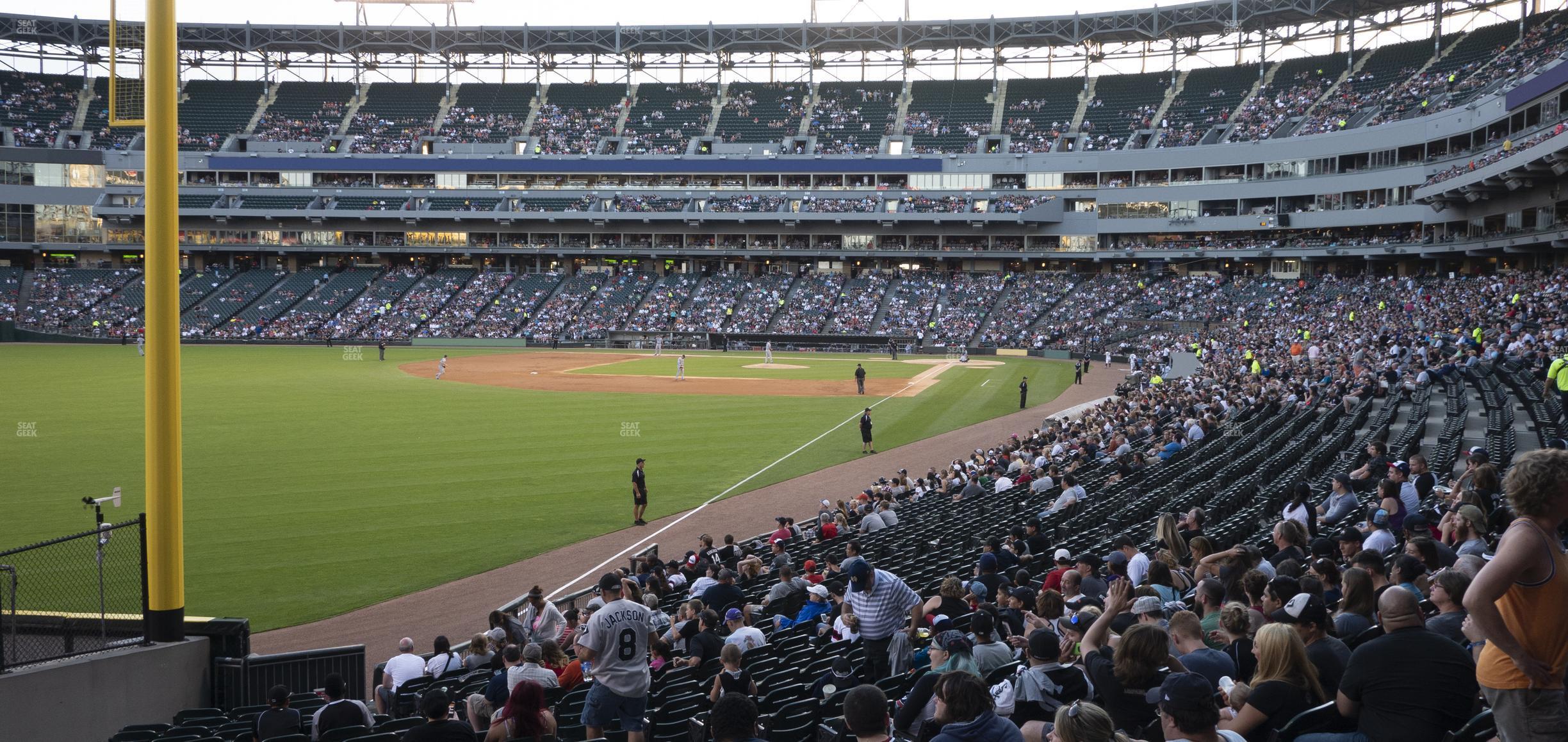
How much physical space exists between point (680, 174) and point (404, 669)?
83700 millimetres

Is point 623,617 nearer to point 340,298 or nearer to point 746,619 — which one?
point 746,619

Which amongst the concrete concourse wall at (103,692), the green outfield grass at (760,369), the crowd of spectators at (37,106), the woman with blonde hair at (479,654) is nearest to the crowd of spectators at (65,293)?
the crowd of spectators at (37,106)

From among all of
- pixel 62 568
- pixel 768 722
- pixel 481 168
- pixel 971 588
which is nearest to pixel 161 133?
pixel 768 722

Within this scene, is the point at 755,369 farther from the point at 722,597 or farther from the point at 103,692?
the point at 103,692

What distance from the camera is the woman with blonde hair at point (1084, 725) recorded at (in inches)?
170

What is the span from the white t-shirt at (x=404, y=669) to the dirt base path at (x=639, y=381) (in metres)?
34.8

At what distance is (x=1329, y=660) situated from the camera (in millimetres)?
5578

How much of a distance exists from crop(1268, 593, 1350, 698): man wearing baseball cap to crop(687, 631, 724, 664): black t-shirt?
5211 millimetres

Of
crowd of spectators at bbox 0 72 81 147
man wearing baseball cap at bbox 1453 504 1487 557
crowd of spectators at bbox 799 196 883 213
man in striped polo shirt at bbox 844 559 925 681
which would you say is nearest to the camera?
man wearing baseball cap at bbox 1453 504 1487 557

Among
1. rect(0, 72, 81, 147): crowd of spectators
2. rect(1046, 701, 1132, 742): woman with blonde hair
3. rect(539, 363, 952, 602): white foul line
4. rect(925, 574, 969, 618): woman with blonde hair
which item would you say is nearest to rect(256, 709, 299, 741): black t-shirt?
rect(925, 574, 969, 618): woman with blonde hair

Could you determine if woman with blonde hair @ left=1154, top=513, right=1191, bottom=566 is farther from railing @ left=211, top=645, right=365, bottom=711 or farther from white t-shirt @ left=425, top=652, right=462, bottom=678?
railing @ left=211, top=645, right=365, bottom=711

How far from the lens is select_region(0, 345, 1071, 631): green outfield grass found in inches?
734

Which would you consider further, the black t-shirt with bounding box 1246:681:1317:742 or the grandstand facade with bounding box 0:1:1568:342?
the grandstand facade with bounding box 0:1:1568:342

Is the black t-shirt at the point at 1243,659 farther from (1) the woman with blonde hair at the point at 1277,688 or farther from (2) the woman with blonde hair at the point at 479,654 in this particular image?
(2) the woman with blonde hair at the point at 479,654
